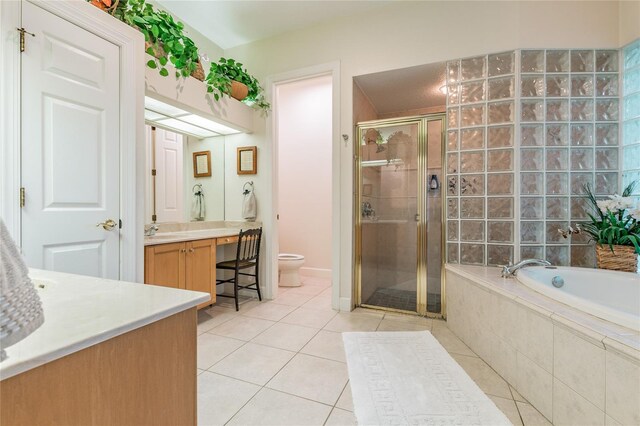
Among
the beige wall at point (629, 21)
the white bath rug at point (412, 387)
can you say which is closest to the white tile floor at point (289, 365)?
the white bath rug at point (412, 387)

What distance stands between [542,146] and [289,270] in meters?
2.82

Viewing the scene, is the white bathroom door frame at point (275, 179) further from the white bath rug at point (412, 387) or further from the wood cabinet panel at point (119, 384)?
the wood cabinet panel at point (119, 384)

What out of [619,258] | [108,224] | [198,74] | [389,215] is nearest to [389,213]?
[389,215]

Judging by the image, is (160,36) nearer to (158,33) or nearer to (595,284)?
(158,33)

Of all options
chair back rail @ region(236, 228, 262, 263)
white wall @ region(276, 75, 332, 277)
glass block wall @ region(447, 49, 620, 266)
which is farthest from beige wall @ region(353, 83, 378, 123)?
chair back rail @ region(236, 228, 262, 263)

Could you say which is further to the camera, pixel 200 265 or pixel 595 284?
pixel 200 265

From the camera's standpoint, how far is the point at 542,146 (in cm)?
229

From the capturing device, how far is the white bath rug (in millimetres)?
1335

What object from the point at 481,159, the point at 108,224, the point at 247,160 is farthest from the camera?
the point at 247,160

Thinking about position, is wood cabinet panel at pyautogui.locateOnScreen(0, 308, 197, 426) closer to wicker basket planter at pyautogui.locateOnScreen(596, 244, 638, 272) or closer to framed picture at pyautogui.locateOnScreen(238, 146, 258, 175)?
framed picture at pyautogui.locateOnScreen(238, 146, 258, 175)

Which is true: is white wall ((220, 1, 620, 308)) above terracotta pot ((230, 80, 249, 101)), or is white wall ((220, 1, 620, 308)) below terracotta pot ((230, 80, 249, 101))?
above

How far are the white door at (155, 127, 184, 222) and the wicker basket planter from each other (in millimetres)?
3610

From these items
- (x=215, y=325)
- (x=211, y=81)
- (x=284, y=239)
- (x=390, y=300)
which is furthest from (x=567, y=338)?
(x=284, y=239)

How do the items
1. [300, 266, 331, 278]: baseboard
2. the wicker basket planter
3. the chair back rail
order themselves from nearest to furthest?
the wicker basket planter
the chair back rail
[300, 266, 331, 278]: baseboard
